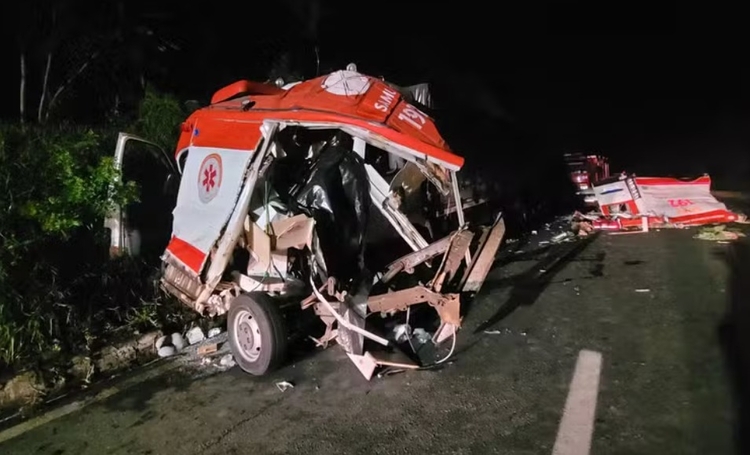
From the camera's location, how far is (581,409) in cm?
366

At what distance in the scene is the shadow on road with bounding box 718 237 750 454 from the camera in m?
3.36

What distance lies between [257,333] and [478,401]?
171cm

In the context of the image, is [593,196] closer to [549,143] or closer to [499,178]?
[549,143]

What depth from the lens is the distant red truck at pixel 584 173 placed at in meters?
10.7

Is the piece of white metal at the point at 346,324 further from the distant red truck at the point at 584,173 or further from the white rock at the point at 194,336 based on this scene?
the distant red truck at the point at 584,173

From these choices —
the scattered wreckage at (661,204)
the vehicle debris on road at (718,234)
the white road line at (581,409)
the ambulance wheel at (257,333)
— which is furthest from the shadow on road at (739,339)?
the ambulance wheel at (257,333)

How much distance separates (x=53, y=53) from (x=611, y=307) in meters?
8.23

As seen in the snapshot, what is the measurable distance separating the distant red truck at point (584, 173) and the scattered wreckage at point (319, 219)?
5931 mm

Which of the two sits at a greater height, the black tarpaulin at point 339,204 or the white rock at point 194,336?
the black tarpaulin at point 339,204

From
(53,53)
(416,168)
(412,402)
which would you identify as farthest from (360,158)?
(53,53)

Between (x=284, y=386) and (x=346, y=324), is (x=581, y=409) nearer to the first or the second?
(x=346, y=324)

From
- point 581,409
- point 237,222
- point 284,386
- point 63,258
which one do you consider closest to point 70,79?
point 63,258

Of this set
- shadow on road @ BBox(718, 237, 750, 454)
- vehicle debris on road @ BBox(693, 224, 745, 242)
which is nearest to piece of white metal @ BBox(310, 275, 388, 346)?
shadow on road @ BBox(718, 237, 750, 454)

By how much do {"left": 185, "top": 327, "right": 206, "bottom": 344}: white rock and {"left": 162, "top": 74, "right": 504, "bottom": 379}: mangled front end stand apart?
1.47 feet
